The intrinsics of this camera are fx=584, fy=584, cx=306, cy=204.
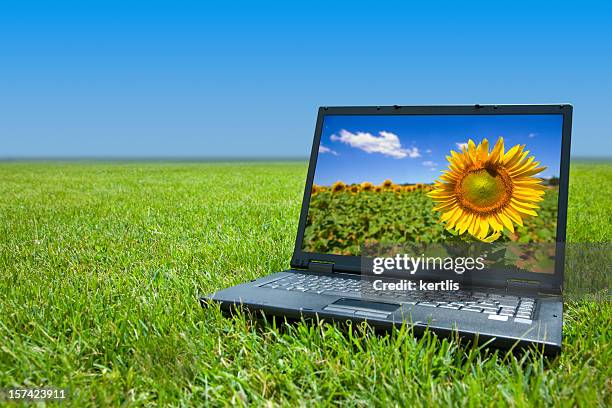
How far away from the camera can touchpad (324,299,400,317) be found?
6.07 ft

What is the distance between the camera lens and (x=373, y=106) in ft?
8.61

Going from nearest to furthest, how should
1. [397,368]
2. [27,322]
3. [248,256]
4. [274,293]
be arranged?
1. [397,368]
2. [274,293]
3. [27,322]
4. [248,256]

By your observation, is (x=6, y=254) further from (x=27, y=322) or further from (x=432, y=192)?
(x=432, y=192)

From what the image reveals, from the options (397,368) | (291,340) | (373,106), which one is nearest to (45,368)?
(291,340)

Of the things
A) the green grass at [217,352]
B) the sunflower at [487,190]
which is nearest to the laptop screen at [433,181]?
the sunflower at [487,190]

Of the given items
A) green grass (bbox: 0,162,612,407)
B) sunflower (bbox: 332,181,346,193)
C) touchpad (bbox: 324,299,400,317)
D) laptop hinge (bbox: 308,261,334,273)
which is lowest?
green grass (bbox: 0,162,612,407)

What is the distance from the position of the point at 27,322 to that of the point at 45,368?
0.51 metres

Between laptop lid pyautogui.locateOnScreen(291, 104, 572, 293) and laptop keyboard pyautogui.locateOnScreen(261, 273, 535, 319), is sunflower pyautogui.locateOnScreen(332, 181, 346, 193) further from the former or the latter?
laptop keyboard pyautogui.locateOnScreen(261, 273, 535, 319)

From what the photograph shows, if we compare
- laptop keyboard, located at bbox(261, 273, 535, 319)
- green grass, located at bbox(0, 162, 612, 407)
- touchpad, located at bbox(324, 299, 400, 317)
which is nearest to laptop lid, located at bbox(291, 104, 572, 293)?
laptop keyboard, located at bbox(261, 273, 535, 319)

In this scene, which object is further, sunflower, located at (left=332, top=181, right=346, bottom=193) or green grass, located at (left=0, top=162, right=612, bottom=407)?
sunflower, located at (left=332, top=181, right=346, bottom=193)

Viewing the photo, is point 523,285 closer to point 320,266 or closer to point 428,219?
point 428,219

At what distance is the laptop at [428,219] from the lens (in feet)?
6.66

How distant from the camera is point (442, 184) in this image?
245 cm

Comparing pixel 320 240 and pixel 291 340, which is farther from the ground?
pixel 320 240
